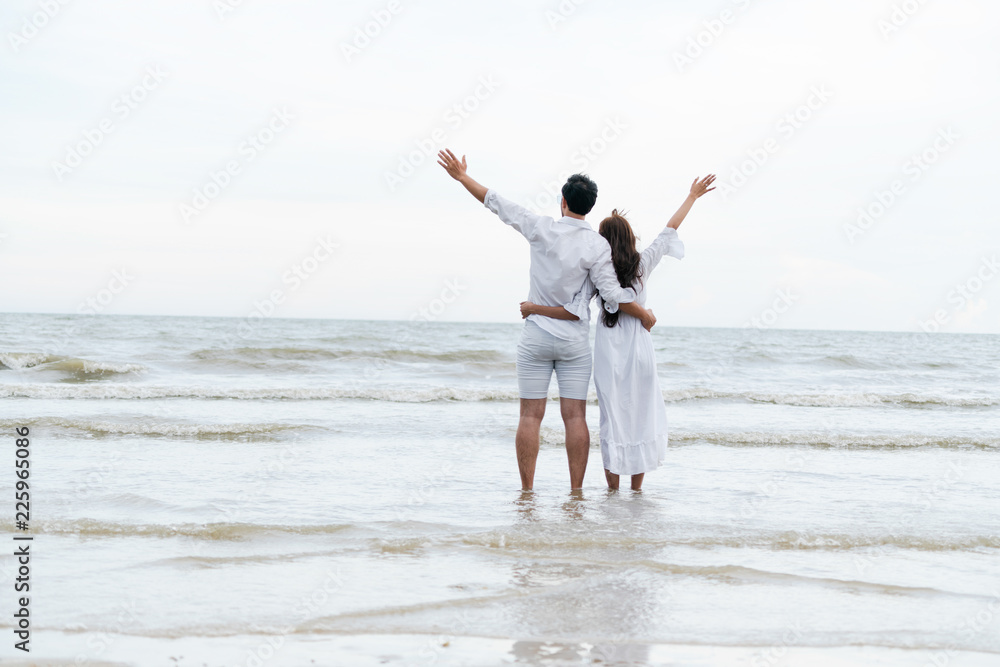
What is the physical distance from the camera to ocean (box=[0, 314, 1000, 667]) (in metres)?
2.82

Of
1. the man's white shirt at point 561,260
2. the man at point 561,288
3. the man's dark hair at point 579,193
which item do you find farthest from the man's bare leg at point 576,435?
the man's dark hair at point 579,193

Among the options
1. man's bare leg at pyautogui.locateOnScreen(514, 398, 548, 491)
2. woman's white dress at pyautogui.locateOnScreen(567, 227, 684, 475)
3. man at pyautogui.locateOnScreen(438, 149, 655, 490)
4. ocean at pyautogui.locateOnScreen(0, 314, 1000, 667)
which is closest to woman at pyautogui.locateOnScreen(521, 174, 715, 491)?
woman's white dress at pyautogui.locateOnScreen(567, 227, 684, 475)

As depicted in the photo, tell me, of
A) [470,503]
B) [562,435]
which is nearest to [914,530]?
[470,503]

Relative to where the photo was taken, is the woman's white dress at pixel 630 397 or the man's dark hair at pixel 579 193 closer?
the man's dark hair at pixel 579 193

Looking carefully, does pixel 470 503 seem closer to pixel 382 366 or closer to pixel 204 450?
pixel 204 450

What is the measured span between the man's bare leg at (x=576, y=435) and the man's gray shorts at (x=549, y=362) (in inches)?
2.5

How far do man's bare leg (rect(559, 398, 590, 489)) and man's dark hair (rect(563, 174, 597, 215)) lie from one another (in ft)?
3.99

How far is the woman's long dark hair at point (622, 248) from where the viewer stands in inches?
196

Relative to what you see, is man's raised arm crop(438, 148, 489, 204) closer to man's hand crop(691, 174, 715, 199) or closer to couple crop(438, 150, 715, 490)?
couple crop(438, 150, 715, 490)

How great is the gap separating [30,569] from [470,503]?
96.0 inches

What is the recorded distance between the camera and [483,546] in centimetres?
407

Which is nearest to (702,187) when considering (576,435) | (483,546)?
(576,435)

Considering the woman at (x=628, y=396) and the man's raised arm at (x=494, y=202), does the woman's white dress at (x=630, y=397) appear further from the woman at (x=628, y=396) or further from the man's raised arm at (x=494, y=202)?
the man's raised arm at (x=494, y=202)

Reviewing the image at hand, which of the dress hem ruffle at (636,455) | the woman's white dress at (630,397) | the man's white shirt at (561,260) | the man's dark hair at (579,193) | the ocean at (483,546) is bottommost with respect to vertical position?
the ocean at (483,546)
